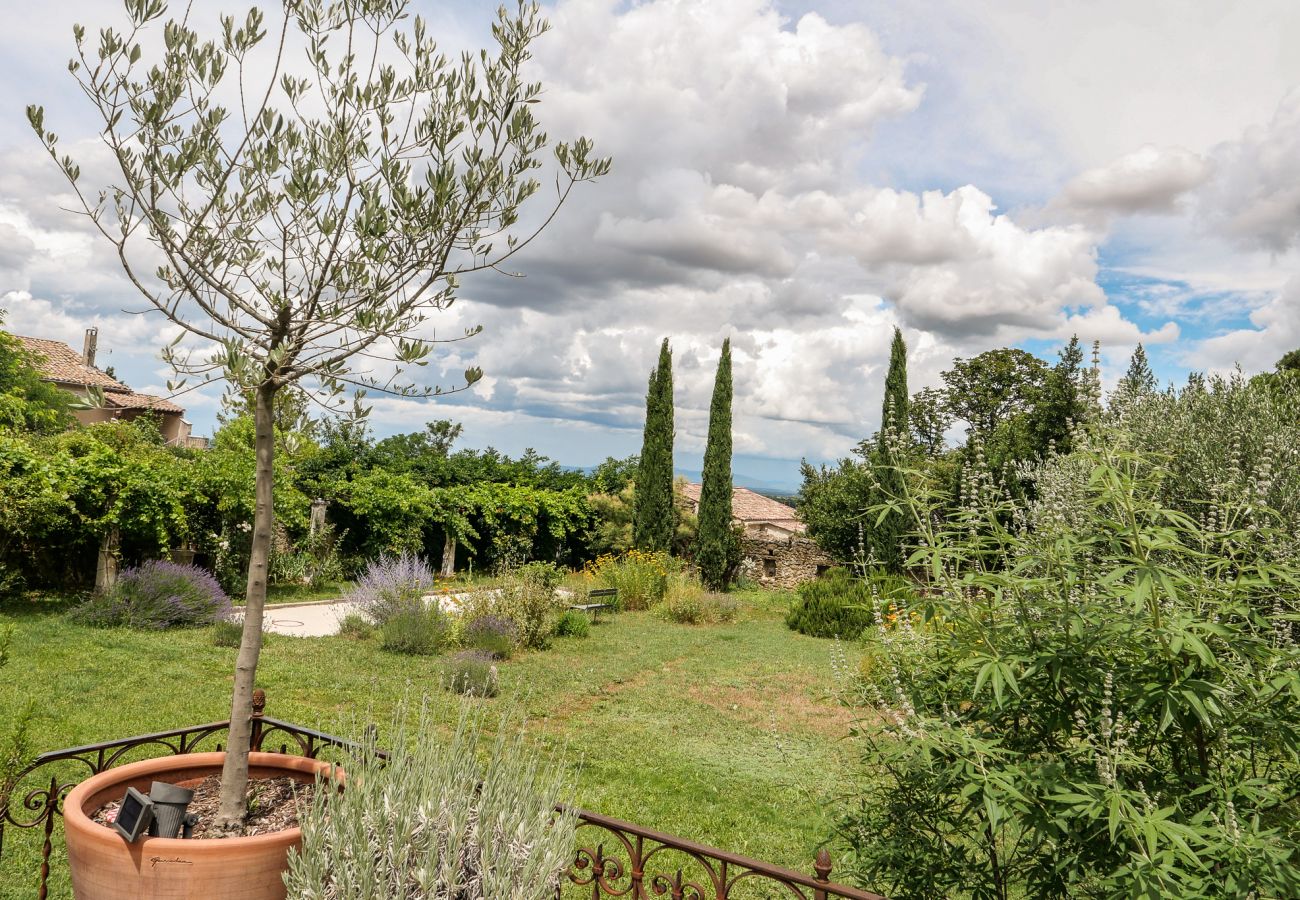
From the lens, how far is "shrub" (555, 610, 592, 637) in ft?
42.3

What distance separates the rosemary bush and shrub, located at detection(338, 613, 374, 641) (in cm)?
999

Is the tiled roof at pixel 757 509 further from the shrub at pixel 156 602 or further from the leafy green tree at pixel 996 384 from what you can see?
the shrub at pixel 156 602

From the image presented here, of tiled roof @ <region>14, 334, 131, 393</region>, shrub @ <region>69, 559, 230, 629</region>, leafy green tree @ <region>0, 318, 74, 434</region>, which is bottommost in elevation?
shrub @ <region>69, 559, 230, 629</region>

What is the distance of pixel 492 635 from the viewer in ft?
36.5

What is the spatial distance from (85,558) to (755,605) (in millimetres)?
13371

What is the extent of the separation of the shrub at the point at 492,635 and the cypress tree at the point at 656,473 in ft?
28.7

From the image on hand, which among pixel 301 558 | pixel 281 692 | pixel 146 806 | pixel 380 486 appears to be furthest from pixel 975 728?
pixel 380 486

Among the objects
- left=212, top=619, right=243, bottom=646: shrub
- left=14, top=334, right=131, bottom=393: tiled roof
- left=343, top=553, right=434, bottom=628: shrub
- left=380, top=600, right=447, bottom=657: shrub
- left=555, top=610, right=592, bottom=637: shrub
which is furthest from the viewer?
left=14, top=334, right=131, bottom=393: tiled roof

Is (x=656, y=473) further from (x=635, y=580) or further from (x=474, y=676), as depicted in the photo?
(x=474, y=676)

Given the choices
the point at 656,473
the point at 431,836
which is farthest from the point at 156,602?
the point at 656,473

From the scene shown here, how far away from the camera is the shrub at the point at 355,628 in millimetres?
11375

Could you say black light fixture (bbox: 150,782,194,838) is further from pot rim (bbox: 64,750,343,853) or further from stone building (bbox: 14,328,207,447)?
stone building (bbox: 14,328,207,447)

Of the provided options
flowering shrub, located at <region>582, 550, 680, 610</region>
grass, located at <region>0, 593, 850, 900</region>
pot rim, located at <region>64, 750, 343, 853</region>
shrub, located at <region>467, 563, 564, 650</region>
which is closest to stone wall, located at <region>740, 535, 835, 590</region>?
flowering shrub, located at <region>582, 550, 680, 610</region>

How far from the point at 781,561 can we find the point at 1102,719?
20.1 metres
